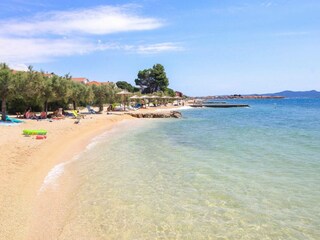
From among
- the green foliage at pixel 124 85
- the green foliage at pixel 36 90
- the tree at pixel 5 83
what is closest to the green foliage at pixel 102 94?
the green foliage at pixel 36 90

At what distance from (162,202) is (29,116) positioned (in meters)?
26.6

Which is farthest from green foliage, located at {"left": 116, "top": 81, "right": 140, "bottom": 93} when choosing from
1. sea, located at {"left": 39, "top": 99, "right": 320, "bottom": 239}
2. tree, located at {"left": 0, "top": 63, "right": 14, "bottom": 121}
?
sea, located at {"left": 39, "top": 99, "right": 320, "bottom": 239}

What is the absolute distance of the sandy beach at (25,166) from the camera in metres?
7.79

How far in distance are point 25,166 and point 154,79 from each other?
9922 cm

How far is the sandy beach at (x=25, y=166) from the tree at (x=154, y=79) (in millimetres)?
85195

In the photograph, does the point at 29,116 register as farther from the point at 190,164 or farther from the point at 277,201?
the point at 277,201

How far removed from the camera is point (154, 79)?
365 ft

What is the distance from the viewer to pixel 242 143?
71.2 feet

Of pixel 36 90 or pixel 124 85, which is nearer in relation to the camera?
pixel 36 90

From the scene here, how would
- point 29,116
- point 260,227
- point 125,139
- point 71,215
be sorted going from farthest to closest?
1. point 29,116
2. point 125,139
3. point 71,215
4. point 260,227

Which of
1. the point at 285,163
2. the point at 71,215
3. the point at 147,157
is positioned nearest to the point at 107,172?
the point at 147,157

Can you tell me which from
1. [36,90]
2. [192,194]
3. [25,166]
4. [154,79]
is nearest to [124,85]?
[154,79]

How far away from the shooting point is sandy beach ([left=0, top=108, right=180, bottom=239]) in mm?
7789

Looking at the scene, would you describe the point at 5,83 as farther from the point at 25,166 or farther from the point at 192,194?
the point at 192,194
